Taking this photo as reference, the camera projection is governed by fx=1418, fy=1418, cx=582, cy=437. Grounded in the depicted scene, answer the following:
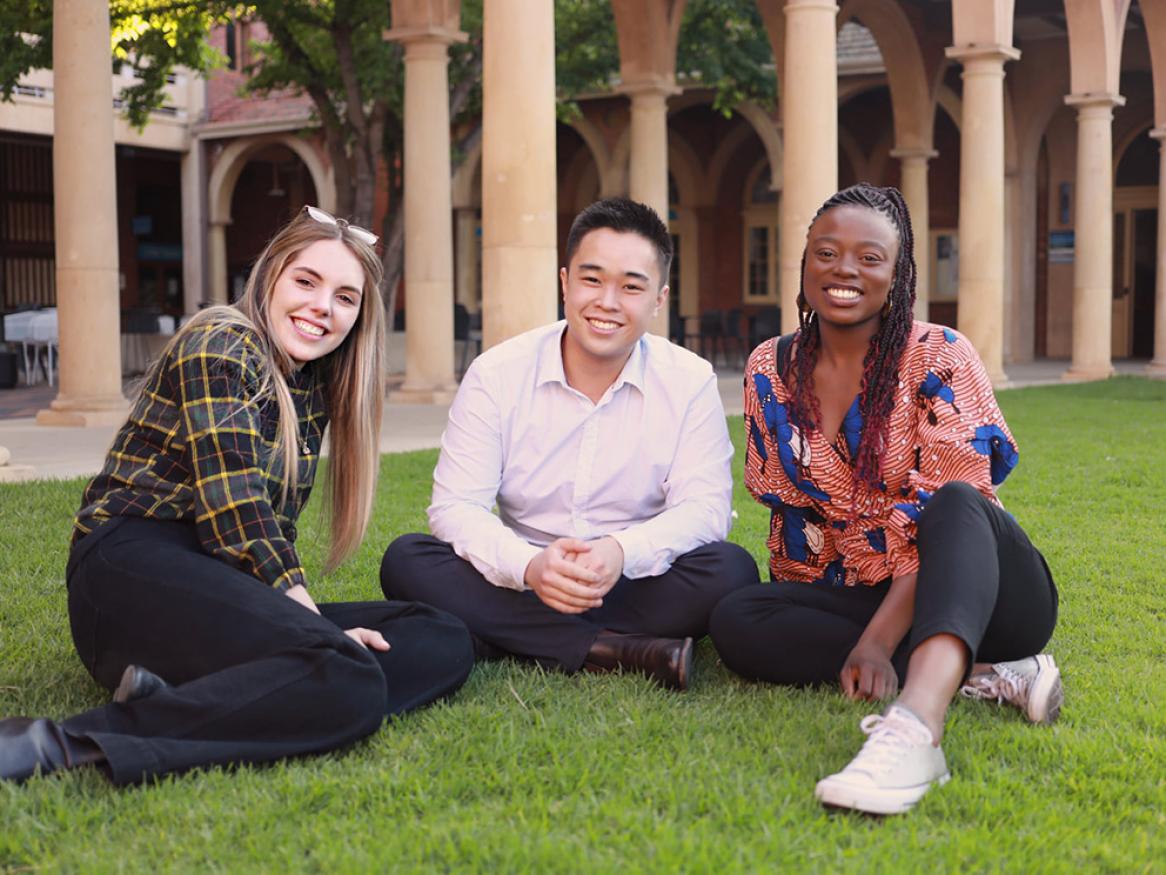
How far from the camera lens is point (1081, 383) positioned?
16766mm

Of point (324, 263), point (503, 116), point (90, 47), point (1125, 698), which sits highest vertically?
point (90, 47)

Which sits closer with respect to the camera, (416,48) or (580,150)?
(416,48)

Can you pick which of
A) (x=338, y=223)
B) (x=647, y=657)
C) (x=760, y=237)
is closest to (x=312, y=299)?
(x=338, y=223)

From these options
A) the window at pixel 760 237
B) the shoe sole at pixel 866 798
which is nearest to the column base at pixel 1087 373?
the window at pixel 760 237

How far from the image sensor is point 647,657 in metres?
3.58

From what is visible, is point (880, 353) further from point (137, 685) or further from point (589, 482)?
point (137, 685)

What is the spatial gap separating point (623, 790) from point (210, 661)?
0.91m

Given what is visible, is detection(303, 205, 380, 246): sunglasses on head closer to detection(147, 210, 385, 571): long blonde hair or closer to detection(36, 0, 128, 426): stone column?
detection(147, 210, 385, 571): long blonde hair

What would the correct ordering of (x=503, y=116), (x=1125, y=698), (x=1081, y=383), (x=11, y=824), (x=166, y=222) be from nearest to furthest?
(x=11, y=824), (x=1125, y=698), (x=503, y=116), (x=1081, y=383), (x=166, y=222)

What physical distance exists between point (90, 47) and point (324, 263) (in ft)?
26.5

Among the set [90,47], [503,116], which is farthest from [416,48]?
[503,116]

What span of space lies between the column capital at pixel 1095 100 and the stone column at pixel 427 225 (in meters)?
8.32

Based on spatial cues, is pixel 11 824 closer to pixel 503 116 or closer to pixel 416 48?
pixel 503 116

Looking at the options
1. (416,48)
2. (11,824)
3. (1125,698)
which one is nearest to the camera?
(11,824)
